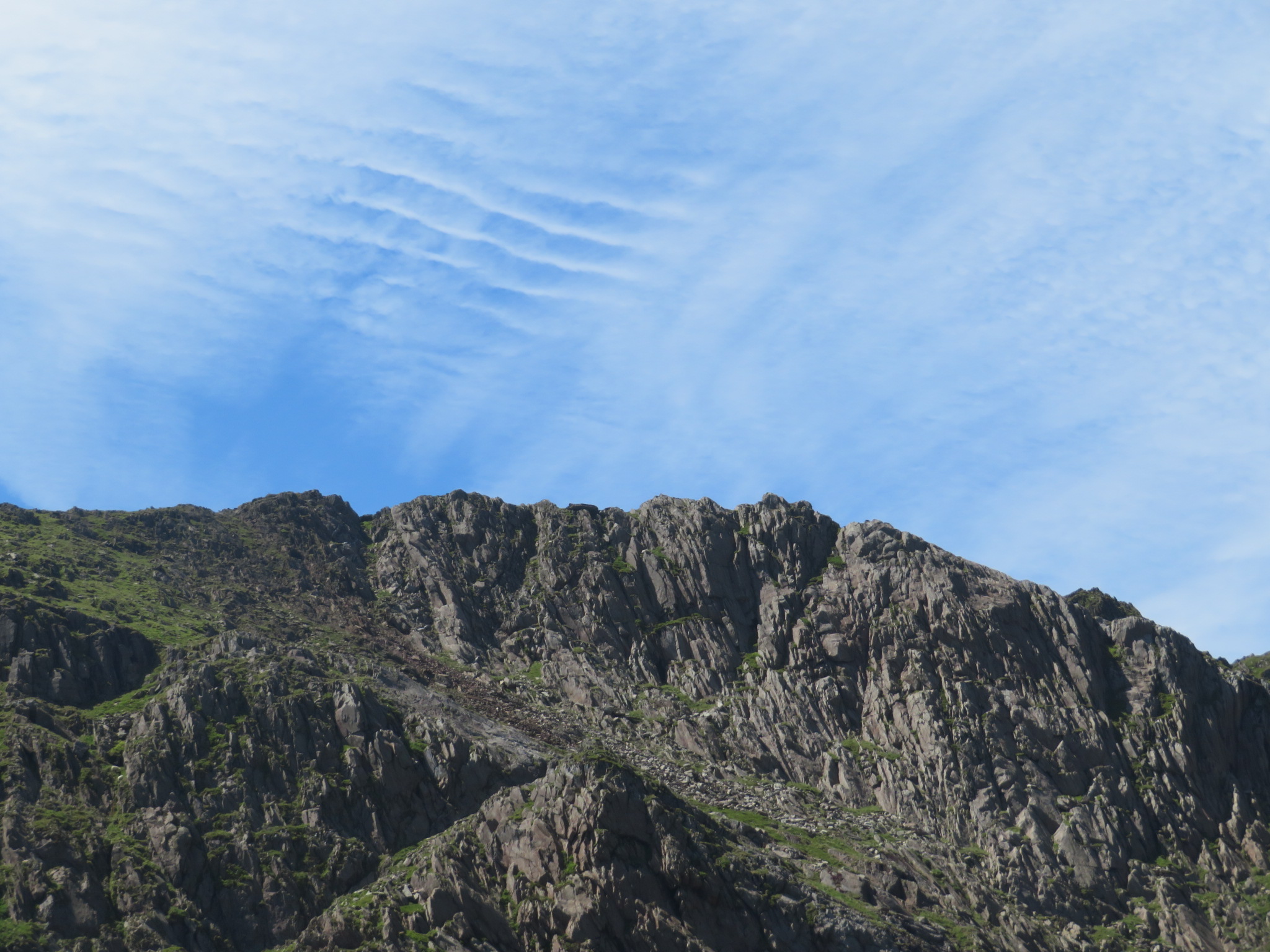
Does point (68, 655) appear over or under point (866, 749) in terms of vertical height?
over

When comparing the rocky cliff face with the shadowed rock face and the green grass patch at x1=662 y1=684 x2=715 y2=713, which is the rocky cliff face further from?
the green grass patch at x1=662 y1=684 x2=715 y2=713

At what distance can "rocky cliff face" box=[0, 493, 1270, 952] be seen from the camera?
11331cm

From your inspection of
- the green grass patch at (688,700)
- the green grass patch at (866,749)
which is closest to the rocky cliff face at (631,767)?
the green grass patch at (866,749)

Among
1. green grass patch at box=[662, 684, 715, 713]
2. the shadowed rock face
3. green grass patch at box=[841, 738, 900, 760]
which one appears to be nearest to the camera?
the shadowed rock face

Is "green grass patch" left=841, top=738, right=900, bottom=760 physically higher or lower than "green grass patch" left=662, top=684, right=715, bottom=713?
lower

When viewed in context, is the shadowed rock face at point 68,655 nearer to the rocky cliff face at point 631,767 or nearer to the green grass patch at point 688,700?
the rocky cliff face at point 631,767

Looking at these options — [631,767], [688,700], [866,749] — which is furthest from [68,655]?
[866,749]

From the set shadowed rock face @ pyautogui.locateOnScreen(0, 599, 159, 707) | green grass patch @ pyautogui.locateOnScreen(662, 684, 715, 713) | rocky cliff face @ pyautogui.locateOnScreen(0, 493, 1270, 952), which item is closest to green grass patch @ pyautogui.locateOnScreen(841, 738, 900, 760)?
rocky cliff face @ pyautogui.locateOnScreen(0, 493, 1270, 952)

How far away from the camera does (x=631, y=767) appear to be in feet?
416

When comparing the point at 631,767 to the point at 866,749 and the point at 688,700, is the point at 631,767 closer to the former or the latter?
the point at 866,749

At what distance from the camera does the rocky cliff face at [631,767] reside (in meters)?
113

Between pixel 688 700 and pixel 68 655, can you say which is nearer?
pixel 68 655

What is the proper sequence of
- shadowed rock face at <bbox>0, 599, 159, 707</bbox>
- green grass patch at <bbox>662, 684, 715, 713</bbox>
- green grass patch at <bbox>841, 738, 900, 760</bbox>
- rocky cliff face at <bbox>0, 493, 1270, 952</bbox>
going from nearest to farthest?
rocky cliff face at <bbox>0, 493, 1270, 952</bbox> → shadowed rock face at <bbox>0, 599, 159, 707</bbox> → green grass patch at <bbox>841, 738, 900, 760</bbox> → green grass patch at <bbox>662, 684, 715, 713</bbox>

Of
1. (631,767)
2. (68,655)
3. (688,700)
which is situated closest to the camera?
(631,767)
